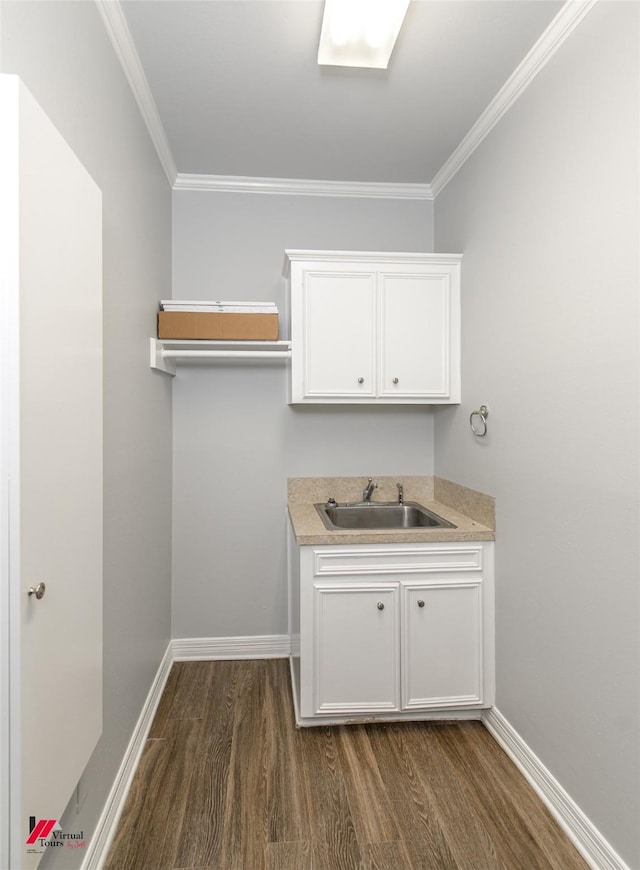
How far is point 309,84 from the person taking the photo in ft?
6.50

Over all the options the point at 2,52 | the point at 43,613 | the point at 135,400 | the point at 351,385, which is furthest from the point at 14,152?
the point at 351,385

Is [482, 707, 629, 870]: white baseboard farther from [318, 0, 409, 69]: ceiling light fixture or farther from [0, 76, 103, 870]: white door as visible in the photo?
[318, 0, 409, 69]: ceiling light fixture

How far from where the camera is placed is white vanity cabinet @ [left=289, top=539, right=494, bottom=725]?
84.1 inches

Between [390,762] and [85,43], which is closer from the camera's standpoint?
[85,43]

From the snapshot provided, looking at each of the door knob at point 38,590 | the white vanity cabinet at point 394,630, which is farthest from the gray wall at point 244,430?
the door knob at point 38,590

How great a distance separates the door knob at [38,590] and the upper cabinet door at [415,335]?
1.87 m

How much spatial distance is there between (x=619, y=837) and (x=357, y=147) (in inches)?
113

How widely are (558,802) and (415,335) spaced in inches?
78.7

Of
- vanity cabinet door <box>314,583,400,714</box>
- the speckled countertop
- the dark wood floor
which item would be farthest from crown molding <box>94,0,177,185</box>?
the dark wood floor

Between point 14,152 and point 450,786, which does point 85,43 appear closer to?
point 14,152

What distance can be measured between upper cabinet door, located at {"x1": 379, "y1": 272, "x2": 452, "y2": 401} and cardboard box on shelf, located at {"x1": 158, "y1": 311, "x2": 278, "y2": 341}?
1.92 feet

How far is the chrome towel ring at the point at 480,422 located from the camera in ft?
7.39

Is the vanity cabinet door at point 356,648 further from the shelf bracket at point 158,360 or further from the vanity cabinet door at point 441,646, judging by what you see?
the shelf bracket at point 158,360

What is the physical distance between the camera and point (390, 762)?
6.39 ft
